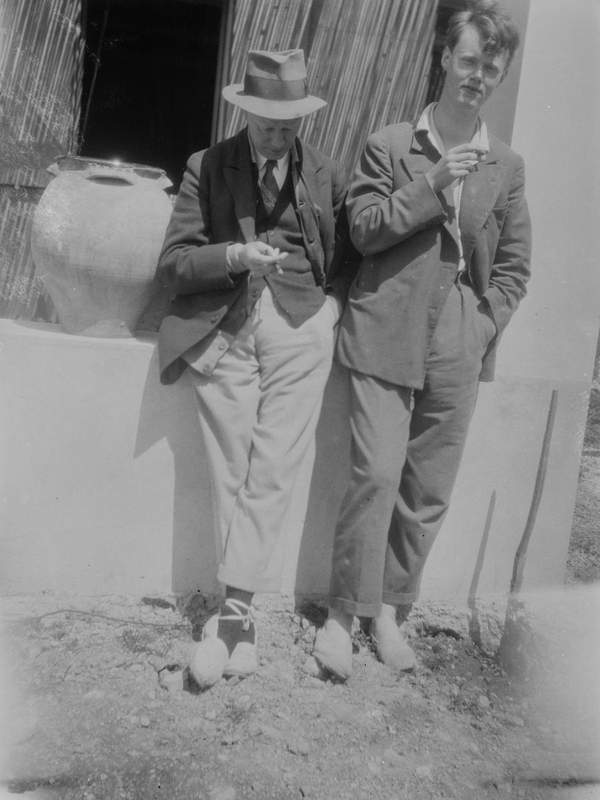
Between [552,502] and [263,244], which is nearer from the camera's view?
[263,244]

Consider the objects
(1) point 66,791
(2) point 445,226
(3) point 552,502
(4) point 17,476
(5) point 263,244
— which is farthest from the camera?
(3) point 552,502

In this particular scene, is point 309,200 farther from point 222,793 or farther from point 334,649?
Result: point 222,793

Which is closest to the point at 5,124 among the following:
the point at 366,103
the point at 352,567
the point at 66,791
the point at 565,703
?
the point at 366,103

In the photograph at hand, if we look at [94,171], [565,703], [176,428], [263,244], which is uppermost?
[94,171]

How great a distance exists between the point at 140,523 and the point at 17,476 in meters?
0.47

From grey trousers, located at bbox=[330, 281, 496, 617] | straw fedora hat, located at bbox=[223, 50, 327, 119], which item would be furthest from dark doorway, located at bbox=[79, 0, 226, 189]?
grey trousers, located at bbox=[330, 281, 496, 617]

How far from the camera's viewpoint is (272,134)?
259 centimetres

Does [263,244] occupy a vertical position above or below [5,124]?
below

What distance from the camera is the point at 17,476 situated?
2.87 metres

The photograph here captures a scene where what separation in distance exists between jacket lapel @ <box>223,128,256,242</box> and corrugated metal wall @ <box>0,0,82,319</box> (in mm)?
1511

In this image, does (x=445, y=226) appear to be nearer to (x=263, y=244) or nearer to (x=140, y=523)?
(x=263, y=244)

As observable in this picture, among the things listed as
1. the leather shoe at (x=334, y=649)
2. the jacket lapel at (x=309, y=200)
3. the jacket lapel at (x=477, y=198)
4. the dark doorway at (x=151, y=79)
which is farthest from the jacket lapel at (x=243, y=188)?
the dark doorway at (x=151, y=79)

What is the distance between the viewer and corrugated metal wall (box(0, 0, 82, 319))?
367cm

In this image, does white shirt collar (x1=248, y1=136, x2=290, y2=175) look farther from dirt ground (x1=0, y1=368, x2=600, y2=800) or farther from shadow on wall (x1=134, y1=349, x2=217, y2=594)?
dirt ground (x1=0, y1=368, x2=600, y2=800)
